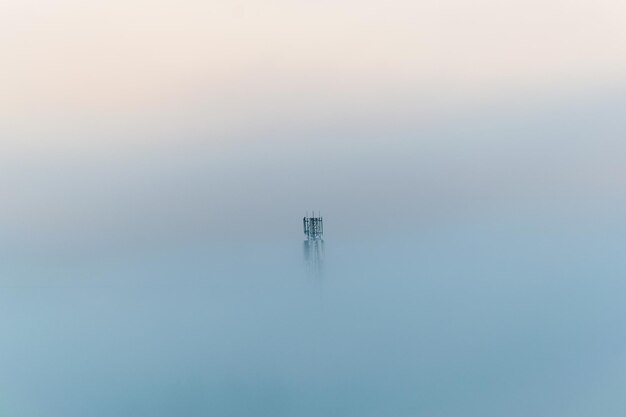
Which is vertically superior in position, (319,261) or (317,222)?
(317,222)
